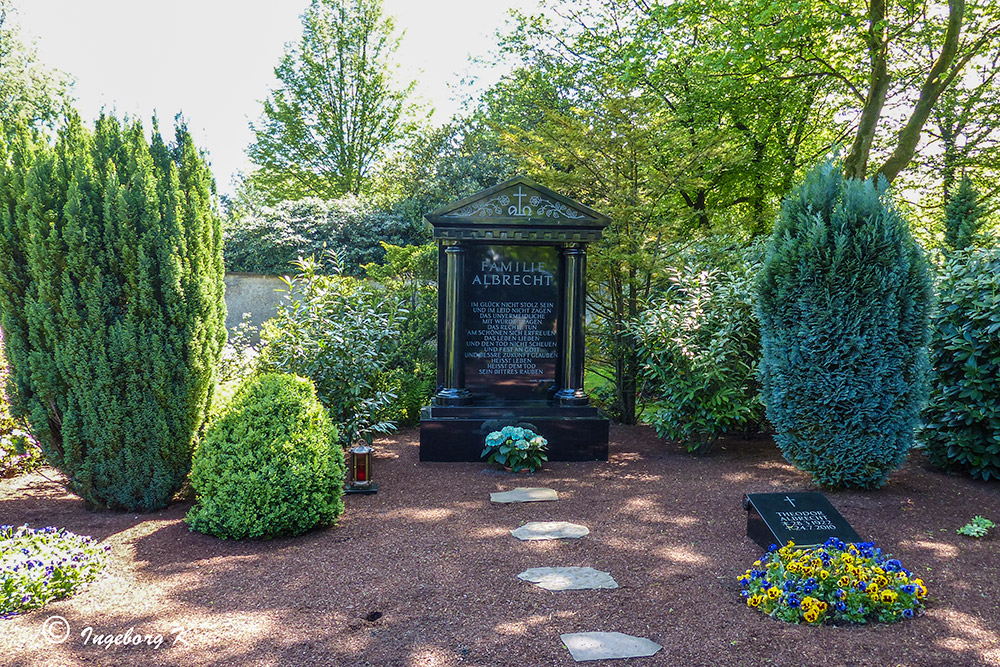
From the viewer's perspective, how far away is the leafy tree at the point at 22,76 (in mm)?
22344

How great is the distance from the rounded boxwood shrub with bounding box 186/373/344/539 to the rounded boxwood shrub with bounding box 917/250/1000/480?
525 centimetres

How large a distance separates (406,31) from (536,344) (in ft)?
71.6

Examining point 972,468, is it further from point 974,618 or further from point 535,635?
point 535,635

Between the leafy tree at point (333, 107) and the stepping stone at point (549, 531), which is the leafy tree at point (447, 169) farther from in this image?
the stepping stone at point (549, 531)

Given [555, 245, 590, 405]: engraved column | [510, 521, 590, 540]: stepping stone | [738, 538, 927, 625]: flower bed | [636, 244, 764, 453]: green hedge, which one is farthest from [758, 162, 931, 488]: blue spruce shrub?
[555, 245, 590, 405]: engraved column

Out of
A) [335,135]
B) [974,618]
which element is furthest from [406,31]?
[974,618]

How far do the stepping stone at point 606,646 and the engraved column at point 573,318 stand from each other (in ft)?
14.0

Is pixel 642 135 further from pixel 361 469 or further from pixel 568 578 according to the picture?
pixel 568 578

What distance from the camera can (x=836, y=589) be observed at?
10.5ft

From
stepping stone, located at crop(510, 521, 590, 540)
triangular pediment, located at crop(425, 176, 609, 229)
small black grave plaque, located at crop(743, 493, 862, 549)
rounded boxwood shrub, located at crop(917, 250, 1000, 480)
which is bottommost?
stepping stone, located at crop(510, 521, 590, 540)

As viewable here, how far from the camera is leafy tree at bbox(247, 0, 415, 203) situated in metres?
24.1

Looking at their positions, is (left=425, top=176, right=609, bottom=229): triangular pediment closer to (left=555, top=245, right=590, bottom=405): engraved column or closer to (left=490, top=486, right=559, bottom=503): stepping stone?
(left=555, top=245, right=590, bottom=405): engraved column

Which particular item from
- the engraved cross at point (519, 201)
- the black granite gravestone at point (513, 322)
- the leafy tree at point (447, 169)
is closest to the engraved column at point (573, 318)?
the black granite gravestone at point (513, 322)

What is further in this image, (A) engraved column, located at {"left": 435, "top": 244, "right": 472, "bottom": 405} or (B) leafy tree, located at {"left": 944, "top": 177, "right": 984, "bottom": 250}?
(B) leafy tree, located at {"left": 944, "top": 177, "right": 984, "bottom": 250}
